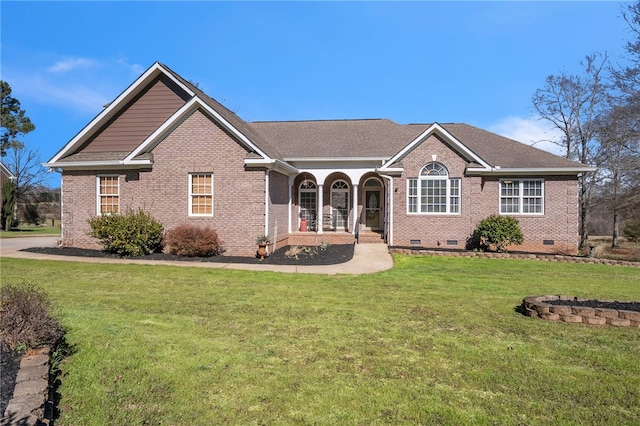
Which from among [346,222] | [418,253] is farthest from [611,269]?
[346,222]

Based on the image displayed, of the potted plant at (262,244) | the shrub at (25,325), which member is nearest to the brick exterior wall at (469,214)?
the potted plant at (262,244)

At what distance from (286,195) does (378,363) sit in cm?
1468

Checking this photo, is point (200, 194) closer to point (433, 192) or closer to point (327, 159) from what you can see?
point (327, 159)

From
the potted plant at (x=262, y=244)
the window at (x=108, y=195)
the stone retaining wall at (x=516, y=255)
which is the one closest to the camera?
the potted plant at (x=262, y=244)

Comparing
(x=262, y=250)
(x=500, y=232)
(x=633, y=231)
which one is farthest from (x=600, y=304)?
(x=633, y=231)

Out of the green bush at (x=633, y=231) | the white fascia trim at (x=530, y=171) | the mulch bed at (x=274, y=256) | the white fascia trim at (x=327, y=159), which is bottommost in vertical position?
the mulch bed at (x=274, y=256)

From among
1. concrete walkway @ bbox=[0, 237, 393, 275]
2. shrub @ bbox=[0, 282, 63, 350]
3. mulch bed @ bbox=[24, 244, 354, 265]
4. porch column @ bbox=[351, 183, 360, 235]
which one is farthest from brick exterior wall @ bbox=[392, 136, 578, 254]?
shrub @ bbox=[0, 282, 63, 350]

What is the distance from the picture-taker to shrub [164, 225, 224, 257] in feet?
47.5

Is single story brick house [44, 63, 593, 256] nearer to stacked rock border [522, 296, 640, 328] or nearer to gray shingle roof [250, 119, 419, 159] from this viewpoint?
gray shingle roof [250, 119, 419, 159]

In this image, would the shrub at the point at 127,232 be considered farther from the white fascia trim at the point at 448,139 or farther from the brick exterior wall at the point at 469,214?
the brick exterior wall at the point at 469,214

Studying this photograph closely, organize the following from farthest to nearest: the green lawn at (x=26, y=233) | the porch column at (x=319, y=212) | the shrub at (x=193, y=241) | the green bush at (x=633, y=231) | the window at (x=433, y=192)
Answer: the green lawn at (x=26, y=233), the green bush at (x=633, y=231), the porch column at (x=319, y=212), the window at (x=433, y=192), the shrub at (x=193, y=241)

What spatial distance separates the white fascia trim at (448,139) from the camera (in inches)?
680

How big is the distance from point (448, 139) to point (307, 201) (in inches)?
301

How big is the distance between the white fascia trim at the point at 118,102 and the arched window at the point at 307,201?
725 cm
